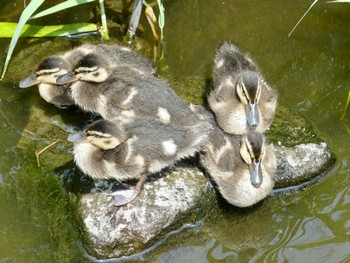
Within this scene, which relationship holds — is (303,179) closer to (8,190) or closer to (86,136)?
Result: (86,136)

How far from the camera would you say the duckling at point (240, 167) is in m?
4.15

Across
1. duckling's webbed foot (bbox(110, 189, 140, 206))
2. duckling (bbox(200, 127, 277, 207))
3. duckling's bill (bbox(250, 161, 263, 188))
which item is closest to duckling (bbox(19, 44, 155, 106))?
duckling (bbox(200, 127, 277, 207))

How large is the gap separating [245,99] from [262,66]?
85 centimetres

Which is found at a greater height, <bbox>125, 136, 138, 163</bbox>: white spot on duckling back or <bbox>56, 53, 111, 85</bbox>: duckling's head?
<bbox>56, 53, 111, 85</bbox>: duckling's head

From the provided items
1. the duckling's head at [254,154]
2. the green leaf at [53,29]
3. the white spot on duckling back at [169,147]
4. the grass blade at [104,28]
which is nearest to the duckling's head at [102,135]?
the white spot on duckling back at [169,147]

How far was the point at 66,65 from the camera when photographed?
4617 millimetres

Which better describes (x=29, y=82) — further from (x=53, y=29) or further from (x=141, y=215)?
(x=141, y=215)

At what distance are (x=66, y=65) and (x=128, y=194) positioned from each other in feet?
3.16

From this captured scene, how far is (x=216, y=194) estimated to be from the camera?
4.40 meters

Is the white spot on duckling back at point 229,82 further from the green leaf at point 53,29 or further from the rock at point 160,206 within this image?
the green leaf at point 53,29

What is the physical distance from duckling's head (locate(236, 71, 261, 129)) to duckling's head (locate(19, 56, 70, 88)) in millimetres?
1072

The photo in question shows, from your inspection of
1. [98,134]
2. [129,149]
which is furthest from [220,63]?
[98,134]

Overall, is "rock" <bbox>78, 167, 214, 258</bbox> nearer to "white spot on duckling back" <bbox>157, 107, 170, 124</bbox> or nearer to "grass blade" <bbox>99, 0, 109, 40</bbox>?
"white spot on duckling back" <bbox>157, 107, 170, 124</bbox>

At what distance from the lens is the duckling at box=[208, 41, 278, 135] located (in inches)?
171
